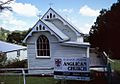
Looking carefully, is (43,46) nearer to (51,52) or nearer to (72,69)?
(51,52)

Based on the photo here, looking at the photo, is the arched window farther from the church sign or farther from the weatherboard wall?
the church sign

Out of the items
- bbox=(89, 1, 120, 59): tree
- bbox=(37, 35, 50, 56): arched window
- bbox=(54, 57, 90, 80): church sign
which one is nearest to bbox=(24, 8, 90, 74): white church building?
bbox=(37, 35, 50, 56): arched window

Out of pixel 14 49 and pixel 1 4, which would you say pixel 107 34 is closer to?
pixel 1 4

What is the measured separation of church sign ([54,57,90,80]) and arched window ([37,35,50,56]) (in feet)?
36.5

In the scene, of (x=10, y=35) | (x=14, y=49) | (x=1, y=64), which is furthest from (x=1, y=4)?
(x=10, y=35)

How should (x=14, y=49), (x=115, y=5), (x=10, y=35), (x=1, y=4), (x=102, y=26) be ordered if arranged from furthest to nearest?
(x=10, y=35), (x=14, y=49), (x=102, y=26), (x=115, y=5), (x=1, y=4)

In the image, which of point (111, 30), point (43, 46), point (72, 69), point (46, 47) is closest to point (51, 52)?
point (46, 47)

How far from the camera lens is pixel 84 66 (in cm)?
1430

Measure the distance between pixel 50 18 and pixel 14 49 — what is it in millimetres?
13952

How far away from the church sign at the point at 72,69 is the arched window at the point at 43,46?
437 inches

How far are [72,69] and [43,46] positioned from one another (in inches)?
469

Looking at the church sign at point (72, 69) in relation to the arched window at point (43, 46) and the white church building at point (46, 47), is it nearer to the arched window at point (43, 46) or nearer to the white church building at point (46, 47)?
the white church building at point (46, 47)

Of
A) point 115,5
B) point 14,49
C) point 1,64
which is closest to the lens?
point 115,5

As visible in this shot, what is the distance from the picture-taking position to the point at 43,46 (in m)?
26.2
